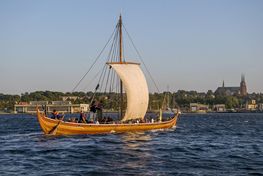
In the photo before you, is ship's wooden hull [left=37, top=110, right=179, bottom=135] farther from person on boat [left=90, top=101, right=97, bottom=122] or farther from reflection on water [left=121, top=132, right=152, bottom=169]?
reflection on water [left=121, top=132, right=152, bottom=169]

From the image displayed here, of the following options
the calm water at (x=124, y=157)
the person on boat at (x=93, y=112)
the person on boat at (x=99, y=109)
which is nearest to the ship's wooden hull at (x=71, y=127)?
the person on boat at (x=93, y=112)

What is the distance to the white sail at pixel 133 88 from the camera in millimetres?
65188

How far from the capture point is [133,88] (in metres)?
65.7

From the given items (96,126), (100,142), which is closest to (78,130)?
(96,126)

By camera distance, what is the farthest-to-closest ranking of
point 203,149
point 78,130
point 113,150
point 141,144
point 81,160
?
point 78,130
point 141,144
point 203,149
point 113,150
point 81,160

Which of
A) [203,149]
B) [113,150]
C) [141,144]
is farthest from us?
[141,144]

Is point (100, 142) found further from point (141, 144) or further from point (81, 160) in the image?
point (81, 160)

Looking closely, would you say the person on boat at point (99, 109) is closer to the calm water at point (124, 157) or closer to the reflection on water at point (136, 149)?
the reflection on water at point (136, 149)

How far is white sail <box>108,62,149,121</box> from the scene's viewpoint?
65188 mm

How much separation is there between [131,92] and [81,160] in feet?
102

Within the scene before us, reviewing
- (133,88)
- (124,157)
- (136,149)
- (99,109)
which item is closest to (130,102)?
(133,88)

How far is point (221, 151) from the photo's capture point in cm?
4253

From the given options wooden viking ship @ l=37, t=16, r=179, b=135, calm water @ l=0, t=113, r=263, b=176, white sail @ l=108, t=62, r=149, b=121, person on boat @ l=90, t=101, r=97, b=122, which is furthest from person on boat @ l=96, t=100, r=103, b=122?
calm water @ l=0, t=113, r=263, b=176

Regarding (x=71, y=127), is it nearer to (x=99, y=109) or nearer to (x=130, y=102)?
(x=99, y=109)
